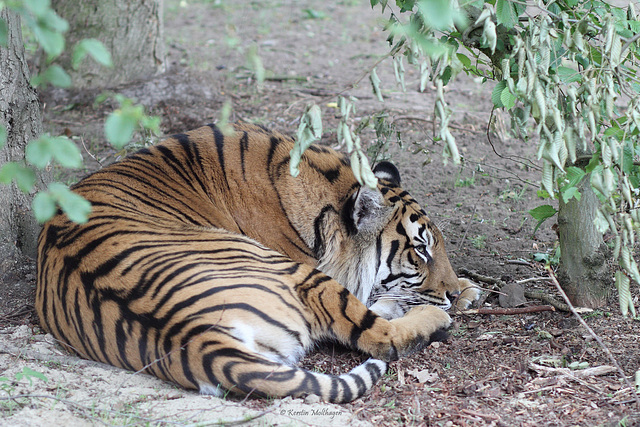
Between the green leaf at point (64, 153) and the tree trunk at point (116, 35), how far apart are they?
221 inches

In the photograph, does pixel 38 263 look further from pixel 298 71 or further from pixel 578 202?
pixel 298 71

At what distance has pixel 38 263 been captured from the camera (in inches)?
134

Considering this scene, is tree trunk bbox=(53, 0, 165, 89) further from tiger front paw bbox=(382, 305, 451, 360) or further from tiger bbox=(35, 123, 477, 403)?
tiger front paw bbox=(382, 305, 451, 360)

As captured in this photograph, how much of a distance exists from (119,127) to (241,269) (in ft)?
5.20

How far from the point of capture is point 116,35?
7.05 meters

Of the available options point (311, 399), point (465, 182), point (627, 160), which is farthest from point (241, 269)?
point (465, 182)

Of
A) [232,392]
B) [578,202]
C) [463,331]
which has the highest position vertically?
[578,202]

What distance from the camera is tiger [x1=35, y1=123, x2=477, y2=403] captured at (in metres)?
2.86

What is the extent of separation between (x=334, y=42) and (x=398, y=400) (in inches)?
310

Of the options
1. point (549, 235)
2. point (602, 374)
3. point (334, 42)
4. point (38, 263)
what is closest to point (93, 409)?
point (38, 263)

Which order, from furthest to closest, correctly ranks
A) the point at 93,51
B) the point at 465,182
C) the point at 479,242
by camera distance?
1. the point at 465,182
2. the point at 479,242
3. the point at 93,51

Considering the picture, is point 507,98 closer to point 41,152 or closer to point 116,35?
point 41,152

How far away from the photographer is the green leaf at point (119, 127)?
1.67 m

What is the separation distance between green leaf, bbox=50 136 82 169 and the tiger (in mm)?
1229
